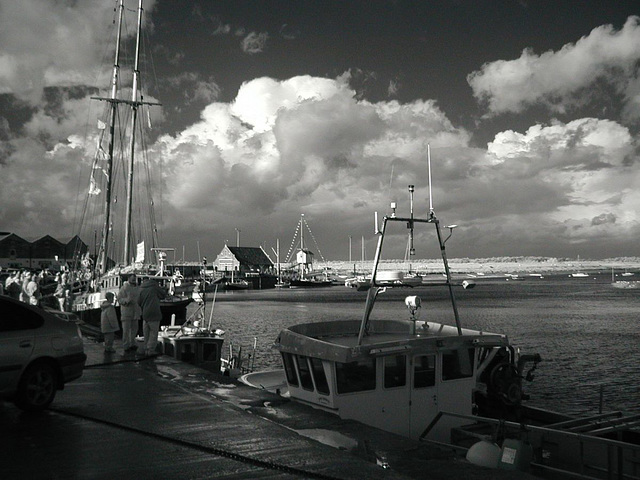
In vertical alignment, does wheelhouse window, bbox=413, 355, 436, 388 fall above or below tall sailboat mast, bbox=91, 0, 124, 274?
below

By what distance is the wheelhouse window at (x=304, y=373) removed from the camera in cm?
1203

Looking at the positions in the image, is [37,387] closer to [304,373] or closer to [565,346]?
[304,373]

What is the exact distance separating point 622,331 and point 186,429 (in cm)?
5543

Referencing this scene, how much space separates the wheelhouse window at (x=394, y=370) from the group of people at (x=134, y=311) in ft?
24.2

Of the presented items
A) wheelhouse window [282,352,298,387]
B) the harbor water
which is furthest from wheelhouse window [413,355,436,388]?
the harbor water

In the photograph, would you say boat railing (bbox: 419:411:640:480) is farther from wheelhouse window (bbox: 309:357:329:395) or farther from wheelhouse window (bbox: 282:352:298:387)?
wheelhouse window (bbox: 282:352:298:387)

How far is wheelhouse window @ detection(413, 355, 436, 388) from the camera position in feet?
38.4

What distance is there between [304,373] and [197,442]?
453 cm

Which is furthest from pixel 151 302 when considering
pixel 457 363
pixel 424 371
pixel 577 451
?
pixel 577 451

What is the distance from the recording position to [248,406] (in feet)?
35.7

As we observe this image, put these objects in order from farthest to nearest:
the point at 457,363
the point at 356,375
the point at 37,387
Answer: the point at 457,363
the point at 356,375
the point at 37,387

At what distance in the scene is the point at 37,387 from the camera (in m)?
9.38

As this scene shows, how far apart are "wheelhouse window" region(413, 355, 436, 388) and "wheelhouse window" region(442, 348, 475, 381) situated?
268 mm

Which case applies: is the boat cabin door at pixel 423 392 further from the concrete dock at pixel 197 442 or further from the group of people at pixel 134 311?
the group of people at pixel 134 311
